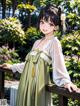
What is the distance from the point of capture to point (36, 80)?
2.71 meters

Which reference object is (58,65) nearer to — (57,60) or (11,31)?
(57,60)

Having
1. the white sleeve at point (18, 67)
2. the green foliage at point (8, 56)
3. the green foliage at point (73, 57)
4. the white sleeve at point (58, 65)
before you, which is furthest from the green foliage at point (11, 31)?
the white sleeve at point (58, 65)

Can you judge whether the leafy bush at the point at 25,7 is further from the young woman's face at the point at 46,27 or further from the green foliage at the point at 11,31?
the young woman's face at the point at 46,27

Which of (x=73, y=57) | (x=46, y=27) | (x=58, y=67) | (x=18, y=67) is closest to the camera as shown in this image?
(x=58, y=67)

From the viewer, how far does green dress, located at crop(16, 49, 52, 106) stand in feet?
8.89

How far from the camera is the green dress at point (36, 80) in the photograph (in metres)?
2.71

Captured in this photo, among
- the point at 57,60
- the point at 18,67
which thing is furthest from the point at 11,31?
the point at 57,60

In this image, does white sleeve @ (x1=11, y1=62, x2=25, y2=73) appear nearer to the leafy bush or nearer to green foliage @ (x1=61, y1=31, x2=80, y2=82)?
green foliage @ (x1=61, y1=31, x2=80, y2=82)

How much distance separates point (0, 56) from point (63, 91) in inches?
555

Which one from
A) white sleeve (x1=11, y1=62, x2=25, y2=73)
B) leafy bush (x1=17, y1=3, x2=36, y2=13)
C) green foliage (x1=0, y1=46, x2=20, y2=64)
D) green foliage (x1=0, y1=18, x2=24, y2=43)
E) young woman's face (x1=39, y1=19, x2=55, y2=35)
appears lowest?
white sleeve (x1=11, y1=62, x2=25, y2=73)

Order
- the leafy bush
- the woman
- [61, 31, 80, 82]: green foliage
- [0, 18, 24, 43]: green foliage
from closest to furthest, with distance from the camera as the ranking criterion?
1. the woman
2. [61, 31, 80, 82]: green foliage
3. [0, 18, 24, 43]: green foliage
4. the leafy bush

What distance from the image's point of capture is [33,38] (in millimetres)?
18609

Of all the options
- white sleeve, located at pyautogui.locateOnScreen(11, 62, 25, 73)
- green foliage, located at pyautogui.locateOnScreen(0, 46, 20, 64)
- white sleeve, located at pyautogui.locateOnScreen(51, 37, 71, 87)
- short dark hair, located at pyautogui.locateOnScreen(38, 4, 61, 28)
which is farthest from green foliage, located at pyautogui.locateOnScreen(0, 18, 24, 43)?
white sleeve, located at pyautogui.locateOnScreen(51, 37, 71, 87)

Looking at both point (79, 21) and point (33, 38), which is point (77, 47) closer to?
point (79, 21)
